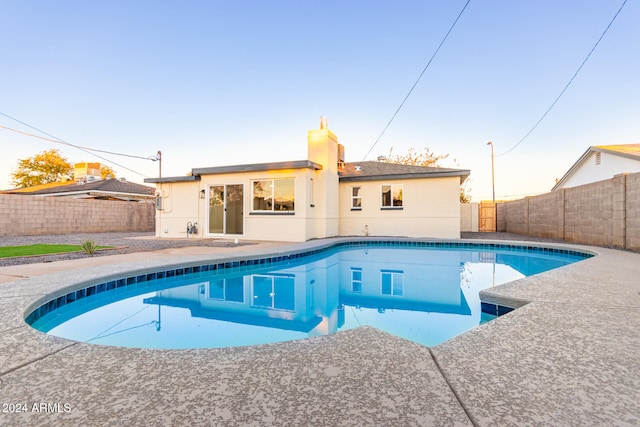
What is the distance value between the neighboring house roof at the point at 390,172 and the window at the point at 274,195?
317 centimetres

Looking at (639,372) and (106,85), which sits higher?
(106,85)

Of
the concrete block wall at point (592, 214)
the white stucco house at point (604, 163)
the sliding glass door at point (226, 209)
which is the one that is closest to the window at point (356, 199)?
the sliding glass door at point (226, 209)

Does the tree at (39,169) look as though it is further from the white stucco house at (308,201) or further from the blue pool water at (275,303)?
the blue pool water at (275,303)

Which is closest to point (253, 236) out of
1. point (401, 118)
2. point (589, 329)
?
point (401, 118)

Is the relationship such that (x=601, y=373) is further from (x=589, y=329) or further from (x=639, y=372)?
(x=589, y=329)

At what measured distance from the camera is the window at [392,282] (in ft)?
17.5

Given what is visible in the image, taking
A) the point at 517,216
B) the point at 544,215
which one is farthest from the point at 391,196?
the point at 517,216

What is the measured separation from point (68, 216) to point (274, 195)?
1025 cm

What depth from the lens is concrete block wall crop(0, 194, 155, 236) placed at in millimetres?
12203

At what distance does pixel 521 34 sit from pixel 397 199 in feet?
23.0

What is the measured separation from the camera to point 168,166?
25.3 meters

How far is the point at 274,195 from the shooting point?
11.5 metres

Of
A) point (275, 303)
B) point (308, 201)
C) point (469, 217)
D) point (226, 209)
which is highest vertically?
point (308, 201)

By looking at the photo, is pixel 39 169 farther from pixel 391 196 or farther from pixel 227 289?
Result: pixel 227 289
